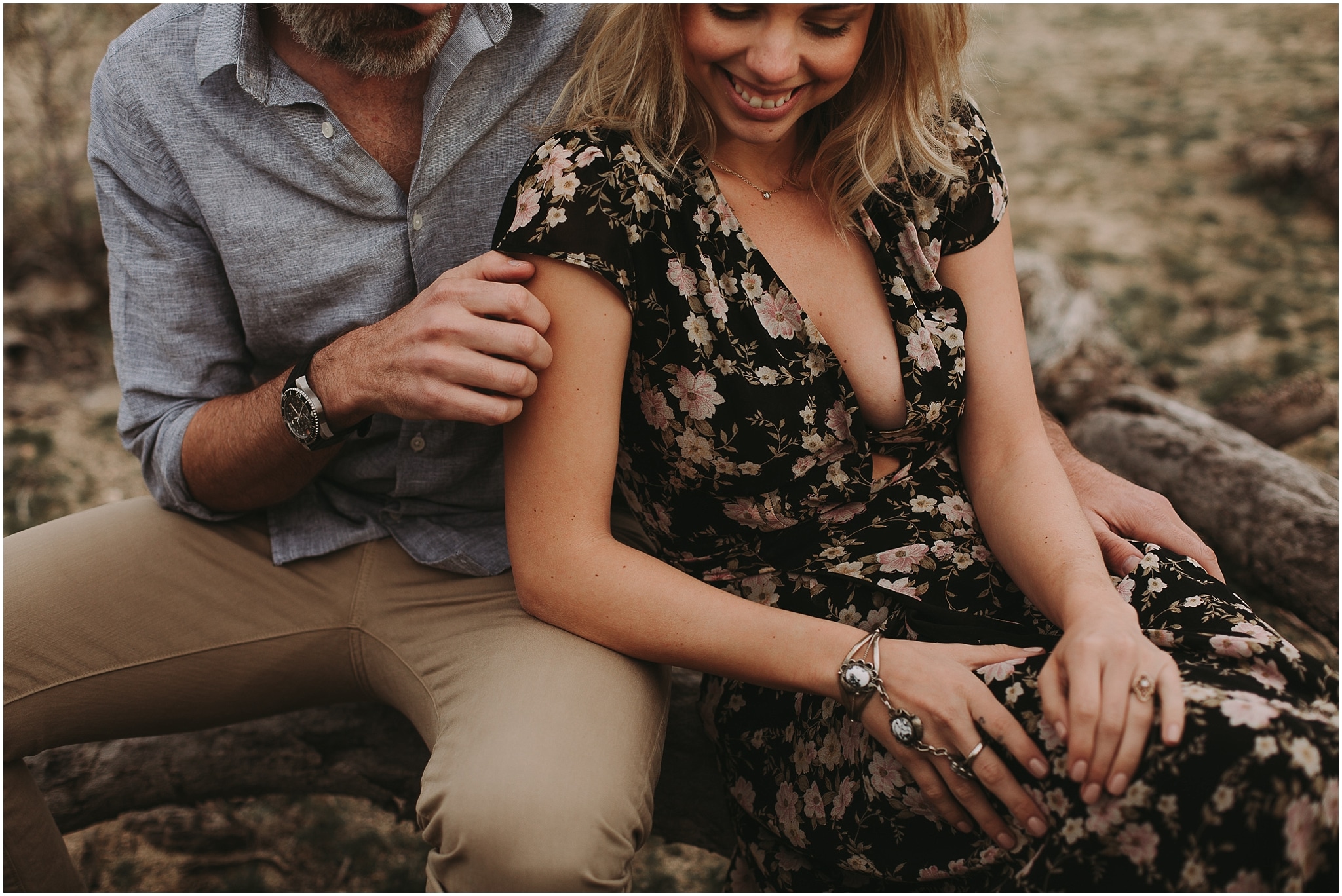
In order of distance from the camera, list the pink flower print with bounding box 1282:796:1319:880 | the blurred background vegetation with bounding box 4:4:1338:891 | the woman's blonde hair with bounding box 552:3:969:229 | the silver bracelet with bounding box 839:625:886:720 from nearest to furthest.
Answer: the pink flower print with bounding box 1282:796:1319:880, the silver bracelet with bounding box 839:625:886:720, the woman's blonde hair with bounding box 552:3:969:229, the blurred background vegetation with bounding box 4:4:1338:891

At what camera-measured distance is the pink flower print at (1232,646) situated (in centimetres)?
144

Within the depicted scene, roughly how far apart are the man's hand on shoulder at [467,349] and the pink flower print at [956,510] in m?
0.82

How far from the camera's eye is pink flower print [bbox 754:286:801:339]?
67.8 inches

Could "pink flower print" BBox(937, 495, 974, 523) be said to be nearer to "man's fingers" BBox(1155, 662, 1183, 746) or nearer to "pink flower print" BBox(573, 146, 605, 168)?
"man's fingers" BBox(1155, 662, 1183, 746)

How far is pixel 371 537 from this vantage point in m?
2.09

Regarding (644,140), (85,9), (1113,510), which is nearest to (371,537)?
(644,140)

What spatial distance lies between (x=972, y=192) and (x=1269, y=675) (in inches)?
38.0

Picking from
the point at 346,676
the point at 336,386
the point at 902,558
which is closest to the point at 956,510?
the point at 902,558

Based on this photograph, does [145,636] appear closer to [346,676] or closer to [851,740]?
[346,676]

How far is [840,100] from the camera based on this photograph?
72.9 inches

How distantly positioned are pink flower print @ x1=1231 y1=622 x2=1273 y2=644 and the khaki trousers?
94 centimetres

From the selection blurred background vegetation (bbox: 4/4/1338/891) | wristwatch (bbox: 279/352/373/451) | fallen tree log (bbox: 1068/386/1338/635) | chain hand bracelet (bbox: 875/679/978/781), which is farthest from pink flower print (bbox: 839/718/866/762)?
fallen tree log (bbox: 1068/386/1338/635)

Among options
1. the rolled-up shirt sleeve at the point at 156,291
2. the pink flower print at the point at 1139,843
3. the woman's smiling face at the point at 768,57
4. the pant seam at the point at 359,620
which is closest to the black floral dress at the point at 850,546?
the pink flower print at the point at 1139,843

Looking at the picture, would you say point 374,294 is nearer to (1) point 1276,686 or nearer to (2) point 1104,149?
(1) point 1276,686
